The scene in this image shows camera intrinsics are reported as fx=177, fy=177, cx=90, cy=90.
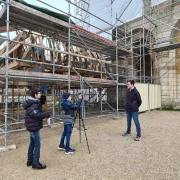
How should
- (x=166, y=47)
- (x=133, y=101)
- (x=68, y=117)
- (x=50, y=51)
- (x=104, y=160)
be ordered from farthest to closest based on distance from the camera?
1. (x=166, y=47)
2. (x=50, y=51)
3. (x=133, y=101)
4. (x=68, y=117)
5. (x=104, y=160)

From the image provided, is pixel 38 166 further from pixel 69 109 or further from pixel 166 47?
pixel 166 47

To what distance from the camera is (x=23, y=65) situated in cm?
596

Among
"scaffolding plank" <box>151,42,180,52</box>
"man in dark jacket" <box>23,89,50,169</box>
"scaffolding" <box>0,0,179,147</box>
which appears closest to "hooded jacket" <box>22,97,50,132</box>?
"man in dark jacket" <box>23,89,50,169</box>

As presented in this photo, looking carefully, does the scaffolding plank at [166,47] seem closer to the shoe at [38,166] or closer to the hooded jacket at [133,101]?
the hooded jacket at [133,101]

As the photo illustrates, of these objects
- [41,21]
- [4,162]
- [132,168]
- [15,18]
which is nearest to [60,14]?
[41,21]

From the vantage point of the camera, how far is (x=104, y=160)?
→ 11.9ft

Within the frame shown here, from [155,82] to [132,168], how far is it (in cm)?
984

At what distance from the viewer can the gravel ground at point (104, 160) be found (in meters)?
3.03

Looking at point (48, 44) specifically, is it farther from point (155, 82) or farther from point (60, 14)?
point (155, 82)

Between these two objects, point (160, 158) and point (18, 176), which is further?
point (160, 158)

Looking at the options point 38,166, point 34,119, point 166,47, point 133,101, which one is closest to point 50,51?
point 133,101

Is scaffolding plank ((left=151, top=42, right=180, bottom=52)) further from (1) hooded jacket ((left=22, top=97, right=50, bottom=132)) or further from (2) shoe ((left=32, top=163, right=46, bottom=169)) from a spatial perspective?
(2) shoe ((left=32, top=163, right=46, bottom=169))

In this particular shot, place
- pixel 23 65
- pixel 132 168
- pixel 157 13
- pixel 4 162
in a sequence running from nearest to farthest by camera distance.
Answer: pixel 132 168 < pixel 4 162 < pixel 23 65 < pixel 157 13

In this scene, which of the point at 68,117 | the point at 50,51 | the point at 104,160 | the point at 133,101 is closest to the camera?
the point at 104,160
